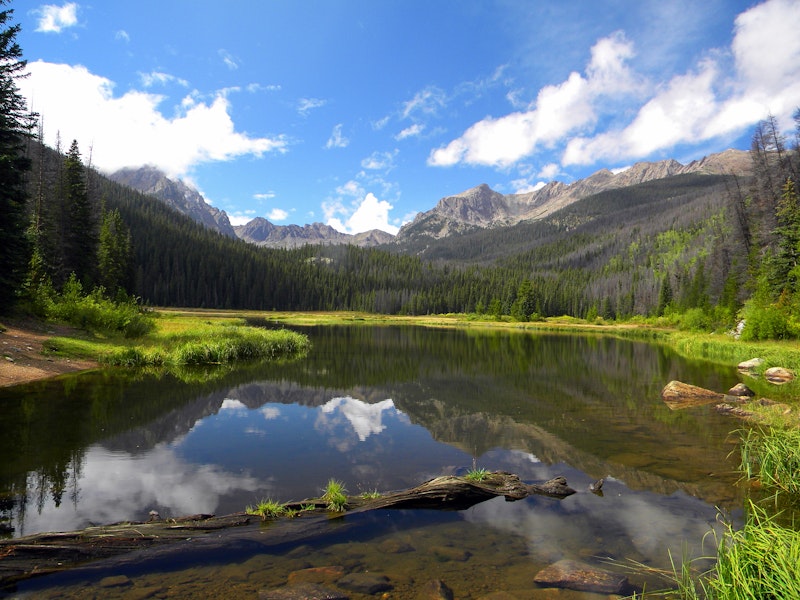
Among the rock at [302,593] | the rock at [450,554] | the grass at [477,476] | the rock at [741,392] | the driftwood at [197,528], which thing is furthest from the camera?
the rock at [741,392]

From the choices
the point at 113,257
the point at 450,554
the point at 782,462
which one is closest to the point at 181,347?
the point at 450,554

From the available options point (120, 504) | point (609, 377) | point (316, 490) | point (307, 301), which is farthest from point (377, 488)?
point (307, 301)

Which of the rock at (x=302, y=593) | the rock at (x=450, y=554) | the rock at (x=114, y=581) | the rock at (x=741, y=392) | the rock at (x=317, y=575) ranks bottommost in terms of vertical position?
the rock at (x=450, y=554)

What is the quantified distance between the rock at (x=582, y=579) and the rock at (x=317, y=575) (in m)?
3.56

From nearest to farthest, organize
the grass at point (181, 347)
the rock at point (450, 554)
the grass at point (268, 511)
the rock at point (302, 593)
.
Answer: the rock at point (302, 593) < the rock at point (450, 554) < the grass at point (268, 511) < the grass at point (181, 347)

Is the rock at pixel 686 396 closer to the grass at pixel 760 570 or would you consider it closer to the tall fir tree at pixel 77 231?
the grass at pixel 760 570

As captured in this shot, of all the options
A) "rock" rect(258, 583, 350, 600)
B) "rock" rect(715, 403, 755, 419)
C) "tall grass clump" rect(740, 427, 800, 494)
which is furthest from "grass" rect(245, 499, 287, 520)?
"rock" rect(715, 403, 755, 419)

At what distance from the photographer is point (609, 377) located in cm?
3406

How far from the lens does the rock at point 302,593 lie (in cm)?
664

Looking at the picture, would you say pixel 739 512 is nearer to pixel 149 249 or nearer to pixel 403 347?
pixel 403 347

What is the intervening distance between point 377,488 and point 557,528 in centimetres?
484

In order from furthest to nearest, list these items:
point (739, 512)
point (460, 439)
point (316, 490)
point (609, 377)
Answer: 1. point (609, 377)
2. point (460, 439)
3. point (316, 490)
4. point (739, 512)

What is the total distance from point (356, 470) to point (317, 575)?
598cm

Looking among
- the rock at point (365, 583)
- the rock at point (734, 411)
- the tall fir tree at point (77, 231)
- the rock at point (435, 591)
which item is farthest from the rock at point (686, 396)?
the tall fir tree at point (77, 231)
